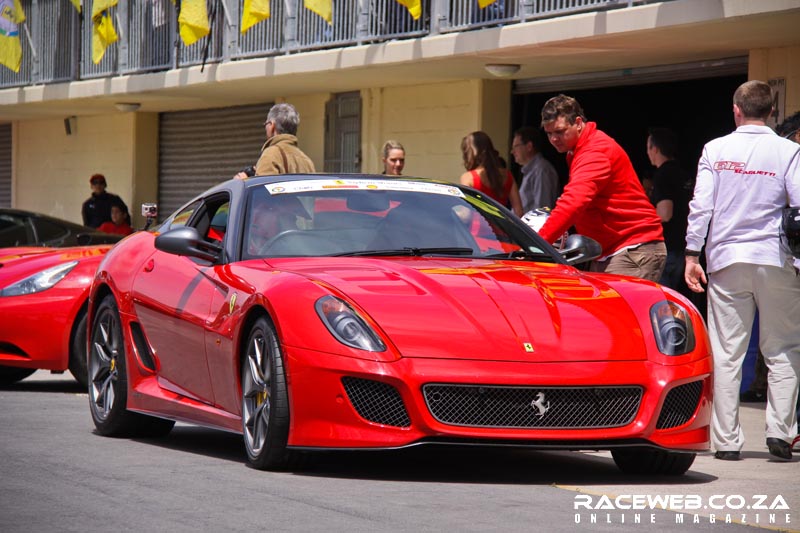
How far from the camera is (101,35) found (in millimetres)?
21250

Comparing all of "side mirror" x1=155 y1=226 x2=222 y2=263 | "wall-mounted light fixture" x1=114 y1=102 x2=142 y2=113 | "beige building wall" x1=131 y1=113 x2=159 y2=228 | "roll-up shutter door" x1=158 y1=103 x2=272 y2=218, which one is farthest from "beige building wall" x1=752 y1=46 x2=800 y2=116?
"beige building wall" x1=131 y1=113 x2=159 y2=228

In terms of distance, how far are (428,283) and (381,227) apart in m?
0.89

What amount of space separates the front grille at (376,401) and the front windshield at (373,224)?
118 cm

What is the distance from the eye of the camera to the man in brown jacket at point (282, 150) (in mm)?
11516

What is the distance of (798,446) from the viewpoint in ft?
26.3

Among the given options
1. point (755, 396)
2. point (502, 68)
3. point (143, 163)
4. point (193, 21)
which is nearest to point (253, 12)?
point (193, 21)

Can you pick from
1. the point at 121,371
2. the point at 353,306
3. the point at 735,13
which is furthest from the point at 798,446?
the point at 735,13

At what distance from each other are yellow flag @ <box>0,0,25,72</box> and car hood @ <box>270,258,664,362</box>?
17.9 meters

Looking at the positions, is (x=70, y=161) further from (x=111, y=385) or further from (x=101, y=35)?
(x=111, y=385)

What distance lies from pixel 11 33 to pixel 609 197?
17141 millimetres

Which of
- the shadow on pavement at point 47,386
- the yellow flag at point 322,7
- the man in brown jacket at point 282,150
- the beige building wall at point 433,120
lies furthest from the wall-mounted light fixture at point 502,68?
the shadow on pavement at point 47,386

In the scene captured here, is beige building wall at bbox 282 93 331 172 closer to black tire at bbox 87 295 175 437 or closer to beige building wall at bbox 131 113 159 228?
beige building wall at bbox 131 113 159 228

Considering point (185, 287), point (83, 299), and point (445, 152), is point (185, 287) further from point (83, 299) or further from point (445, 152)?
point (445, 152)

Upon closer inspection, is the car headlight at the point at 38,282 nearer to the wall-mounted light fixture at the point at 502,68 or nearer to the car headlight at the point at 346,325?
the car headlight at the point at 346,325
